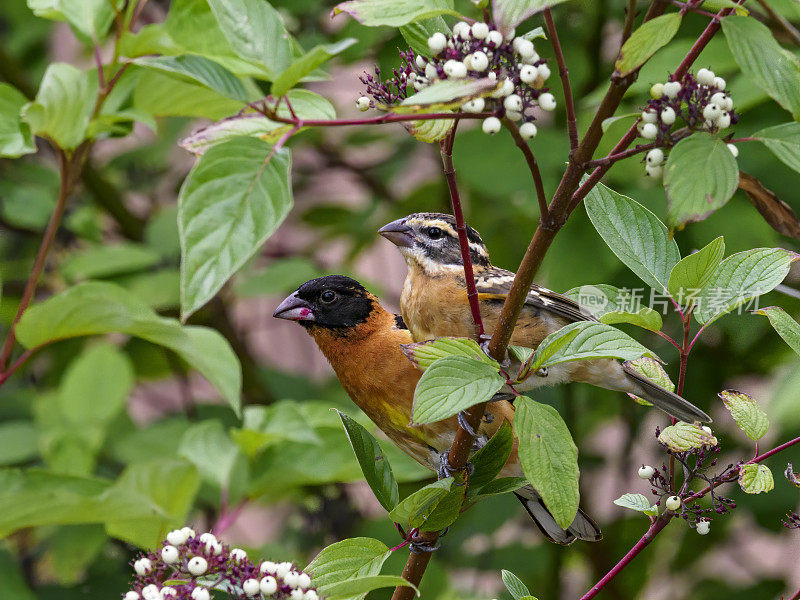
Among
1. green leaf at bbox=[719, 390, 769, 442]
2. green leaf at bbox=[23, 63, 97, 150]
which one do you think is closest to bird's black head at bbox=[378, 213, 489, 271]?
green leaf at bbox=[23, 63, 97, 150]

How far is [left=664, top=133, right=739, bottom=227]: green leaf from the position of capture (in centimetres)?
91

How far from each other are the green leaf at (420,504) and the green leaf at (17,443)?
1.79m

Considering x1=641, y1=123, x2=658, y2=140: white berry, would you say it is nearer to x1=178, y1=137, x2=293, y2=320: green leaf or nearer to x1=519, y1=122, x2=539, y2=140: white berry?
x1=519, y1=122, x2=539, y2=140: white berry

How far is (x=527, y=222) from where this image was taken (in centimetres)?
304

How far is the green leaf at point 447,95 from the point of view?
0.86 metres

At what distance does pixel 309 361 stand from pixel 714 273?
147 inches

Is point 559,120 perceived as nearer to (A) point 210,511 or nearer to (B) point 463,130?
(B) point 463,130

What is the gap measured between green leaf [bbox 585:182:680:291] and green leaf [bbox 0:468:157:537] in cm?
112

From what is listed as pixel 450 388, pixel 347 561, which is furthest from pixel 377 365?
pixel 450 388

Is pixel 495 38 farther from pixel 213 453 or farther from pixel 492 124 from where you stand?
pixel 213 453

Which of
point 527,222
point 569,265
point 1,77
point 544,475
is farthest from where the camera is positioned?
point 1,77

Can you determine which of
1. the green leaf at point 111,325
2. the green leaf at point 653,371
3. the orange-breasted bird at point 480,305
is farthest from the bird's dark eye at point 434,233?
the green leaf at point 653,371

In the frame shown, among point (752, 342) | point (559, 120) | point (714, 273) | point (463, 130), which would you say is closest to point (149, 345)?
point (463, 130)

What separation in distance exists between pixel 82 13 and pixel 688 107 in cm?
137
